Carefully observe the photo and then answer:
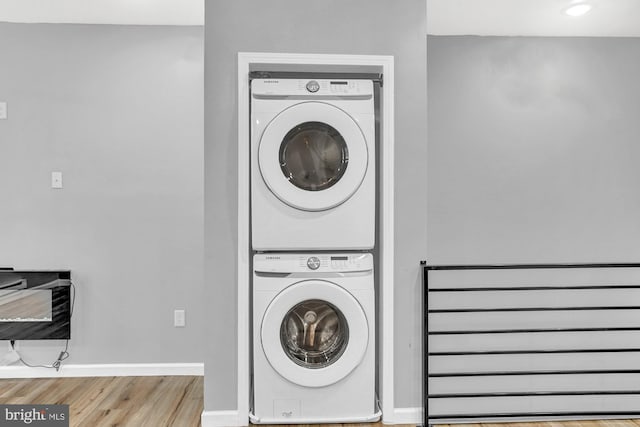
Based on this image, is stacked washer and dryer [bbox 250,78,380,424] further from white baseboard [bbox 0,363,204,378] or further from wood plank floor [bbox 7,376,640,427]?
white baseboard [bbox 0,363,204,378]

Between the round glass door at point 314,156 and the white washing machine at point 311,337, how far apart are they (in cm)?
37

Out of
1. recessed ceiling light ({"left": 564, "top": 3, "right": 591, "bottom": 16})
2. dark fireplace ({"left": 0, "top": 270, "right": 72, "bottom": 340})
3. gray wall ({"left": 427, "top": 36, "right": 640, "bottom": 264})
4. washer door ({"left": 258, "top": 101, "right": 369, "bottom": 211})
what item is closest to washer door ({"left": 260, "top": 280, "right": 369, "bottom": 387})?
washer door ({"left": 258, "top": 101, "right": 369, "bottom": 211})

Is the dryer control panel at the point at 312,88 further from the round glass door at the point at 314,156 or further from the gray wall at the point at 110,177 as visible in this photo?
the gray wall at the point at 110,177

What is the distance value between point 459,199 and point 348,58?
1.59m

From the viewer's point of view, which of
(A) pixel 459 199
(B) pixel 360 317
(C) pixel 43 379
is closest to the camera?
(B) pixel 360 317

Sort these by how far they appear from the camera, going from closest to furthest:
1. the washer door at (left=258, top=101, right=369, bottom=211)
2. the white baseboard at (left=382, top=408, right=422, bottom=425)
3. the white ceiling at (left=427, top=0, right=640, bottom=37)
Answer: the washer door at (left=258, top=101, right=369, bottom=211)
the white baseboard at (left=382, top=408, right=422, bottom=425)
the white ceiling at (left=427, top=0, right=640, bottom=37)

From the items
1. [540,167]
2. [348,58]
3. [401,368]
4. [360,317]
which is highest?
[348,58]

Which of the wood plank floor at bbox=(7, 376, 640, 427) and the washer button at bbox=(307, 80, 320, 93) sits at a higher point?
the washer button at bbox=(307, 80, 320, 93)

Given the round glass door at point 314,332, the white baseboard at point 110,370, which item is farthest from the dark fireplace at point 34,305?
the round glass door at point 314,332

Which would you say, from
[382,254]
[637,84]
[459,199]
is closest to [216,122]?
[382,254]

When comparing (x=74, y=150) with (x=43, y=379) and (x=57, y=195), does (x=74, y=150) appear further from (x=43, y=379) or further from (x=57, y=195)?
(x=43, y=379)

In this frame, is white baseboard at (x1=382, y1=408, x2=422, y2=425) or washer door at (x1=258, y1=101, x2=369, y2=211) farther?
white baseboard at (x1=382, y1=408, x2=422, y2=425)

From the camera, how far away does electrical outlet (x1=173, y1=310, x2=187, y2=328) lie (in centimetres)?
331

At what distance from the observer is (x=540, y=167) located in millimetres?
3678
